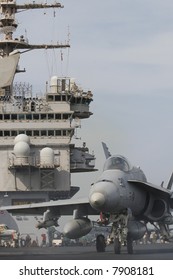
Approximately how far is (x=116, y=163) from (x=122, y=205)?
1568 mm

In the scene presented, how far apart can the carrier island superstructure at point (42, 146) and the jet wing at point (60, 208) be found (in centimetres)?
2419

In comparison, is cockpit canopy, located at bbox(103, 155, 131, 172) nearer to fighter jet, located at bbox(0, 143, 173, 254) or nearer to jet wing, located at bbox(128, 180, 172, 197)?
fighter jet, located at bbox(0, 143, 173, 254)

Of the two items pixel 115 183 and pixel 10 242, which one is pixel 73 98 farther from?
pixel 115 183

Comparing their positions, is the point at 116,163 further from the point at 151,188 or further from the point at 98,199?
the point at 98,199

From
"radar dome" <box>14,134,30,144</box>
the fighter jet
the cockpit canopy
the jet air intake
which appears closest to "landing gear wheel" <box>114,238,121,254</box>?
the fighter jet

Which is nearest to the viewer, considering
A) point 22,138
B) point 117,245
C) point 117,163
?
point 117,245

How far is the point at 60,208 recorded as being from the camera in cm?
3175

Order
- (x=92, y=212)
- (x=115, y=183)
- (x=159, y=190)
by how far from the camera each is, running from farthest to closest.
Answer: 1. (x=92, y=212)
2. (x=159, y=190)
3. (x=115, y=183)

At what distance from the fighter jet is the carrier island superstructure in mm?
27286

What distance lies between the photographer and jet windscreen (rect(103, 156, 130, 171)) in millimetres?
26234

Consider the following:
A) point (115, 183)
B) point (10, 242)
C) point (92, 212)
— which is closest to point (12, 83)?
point (10, 242)

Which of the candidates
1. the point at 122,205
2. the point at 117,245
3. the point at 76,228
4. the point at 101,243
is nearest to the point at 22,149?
the point at 76,228

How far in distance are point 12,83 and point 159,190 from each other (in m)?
36.3
